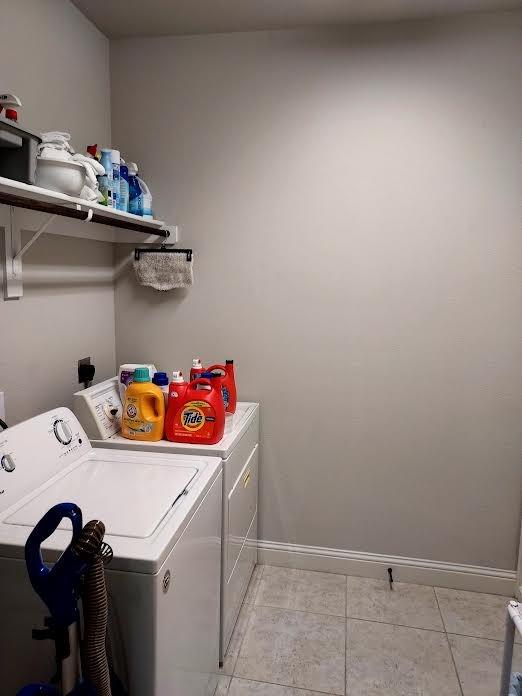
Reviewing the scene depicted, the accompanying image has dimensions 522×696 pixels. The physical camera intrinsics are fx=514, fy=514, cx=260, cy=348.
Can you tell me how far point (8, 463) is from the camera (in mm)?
1434

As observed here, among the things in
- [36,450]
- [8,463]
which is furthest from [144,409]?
[8,463]

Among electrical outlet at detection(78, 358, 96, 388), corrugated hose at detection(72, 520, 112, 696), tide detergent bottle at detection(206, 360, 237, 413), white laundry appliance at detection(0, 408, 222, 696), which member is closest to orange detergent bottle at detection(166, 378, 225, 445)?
white laundry appliance at detection(0, 408, 222, 696)

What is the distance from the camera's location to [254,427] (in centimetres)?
241

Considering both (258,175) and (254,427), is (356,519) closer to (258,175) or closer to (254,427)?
(254,427)

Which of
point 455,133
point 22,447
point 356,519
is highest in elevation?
point 455,133

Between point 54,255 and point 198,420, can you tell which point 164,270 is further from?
point 198,420

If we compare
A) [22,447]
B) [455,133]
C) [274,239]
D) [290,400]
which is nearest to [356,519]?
[290,400]

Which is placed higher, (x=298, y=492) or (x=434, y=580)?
(x=298, y=492)

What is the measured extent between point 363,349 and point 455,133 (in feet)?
3.36

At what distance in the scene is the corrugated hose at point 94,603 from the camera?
38.6 inches

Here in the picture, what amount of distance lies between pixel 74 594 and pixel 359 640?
1502 mm

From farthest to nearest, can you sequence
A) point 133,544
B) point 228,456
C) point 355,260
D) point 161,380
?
point 355,260 < point 161,380 < point 228,456 < point 133,544

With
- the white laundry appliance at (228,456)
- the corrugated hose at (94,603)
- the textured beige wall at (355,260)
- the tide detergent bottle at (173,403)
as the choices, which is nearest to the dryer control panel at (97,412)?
the white laundry appliance at (228,456)

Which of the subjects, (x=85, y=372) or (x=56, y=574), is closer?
(x=56, y=574)
